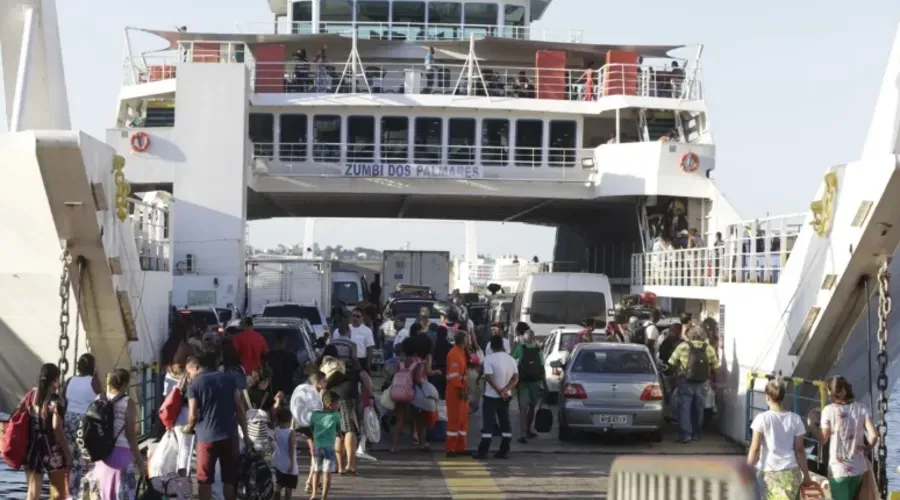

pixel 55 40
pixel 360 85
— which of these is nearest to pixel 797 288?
pixel 55 40

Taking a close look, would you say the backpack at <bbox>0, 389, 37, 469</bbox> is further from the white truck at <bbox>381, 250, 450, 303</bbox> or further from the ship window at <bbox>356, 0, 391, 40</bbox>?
the white truck at <bbox>381, 250, 450, 303</bbox>

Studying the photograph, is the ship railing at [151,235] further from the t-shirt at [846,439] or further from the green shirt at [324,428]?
the t-shirt at [846,439]

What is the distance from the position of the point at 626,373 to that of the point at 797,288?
106 inches

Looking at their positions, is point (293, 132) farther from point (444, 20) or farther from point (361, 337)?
point (361, 337)

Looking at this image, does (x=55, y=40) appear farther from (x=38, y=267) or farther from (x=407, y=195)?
(x=407, y=195)

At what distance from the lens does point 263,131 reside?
32344mm

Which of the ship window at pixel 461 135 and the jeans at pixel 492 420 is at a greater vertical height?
the ship window at pixel 461 135

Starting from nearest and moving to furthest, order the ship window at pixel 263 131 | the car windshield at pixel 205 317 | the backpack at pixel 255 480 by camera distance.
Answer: the backpack at pixel 255 480, the car windshield at pixel 205 317, the ship window at pixel 263 131

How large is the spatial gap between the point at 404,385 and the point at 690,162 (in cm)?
1541

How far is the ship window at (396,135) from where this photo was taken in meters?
31.9

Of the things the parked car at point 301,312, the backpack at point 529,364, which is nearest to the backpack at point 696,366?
the backpack at point 529,364

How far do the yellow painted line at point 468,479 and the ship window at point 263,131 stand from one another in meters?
17.6

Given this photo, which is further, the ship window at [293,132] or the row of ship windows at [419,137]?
the ship window at [293,132]

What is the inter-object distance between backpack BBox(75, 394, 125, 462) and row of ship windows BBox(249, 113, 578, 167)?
2190 centimetres
